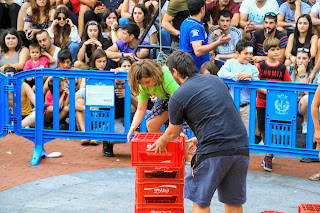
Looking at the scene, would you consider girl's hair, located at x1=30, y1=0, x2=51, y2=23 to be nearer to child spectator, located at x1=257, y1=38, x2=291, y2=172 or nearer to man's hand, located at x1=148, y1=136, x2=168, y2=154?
child spectator, located at x1=257, y1=38, x2=291, y2=172

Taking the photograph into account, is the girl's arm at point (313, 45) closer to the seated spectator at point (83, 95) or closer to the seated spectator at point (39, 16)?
the seated spectator at point (83, 95)

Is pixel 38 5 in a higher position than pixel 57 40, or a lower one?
higher

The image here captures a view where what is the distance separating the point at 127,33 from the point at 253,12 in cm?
255

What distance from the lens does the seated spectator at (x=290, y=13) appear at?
1073 centimetres

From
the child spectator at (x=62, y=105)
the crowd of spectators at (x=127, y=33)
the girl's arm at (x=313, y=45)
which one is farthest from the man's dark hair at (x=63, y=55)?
the girl's arm at (x=313, y=45)

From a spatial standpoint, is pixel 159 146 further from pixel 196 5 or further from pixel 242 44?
pixel 242 44

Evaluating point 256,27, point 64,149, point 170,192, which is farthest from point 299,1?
point 170,192

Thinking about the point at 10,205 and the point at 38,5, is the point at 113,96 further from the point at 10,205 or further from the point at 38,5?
the point at 38,5

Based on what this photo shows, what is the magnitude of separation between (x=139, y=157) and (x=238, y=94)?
297 centimetres

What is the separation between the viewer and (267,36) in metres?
10.2

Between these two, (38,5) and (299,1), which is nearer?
(299,1)

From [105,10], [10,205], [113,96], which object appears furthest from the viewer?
[105,10]

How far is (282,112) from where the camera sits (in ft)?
25.2

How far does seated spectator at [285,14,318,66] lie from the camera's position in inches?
394
